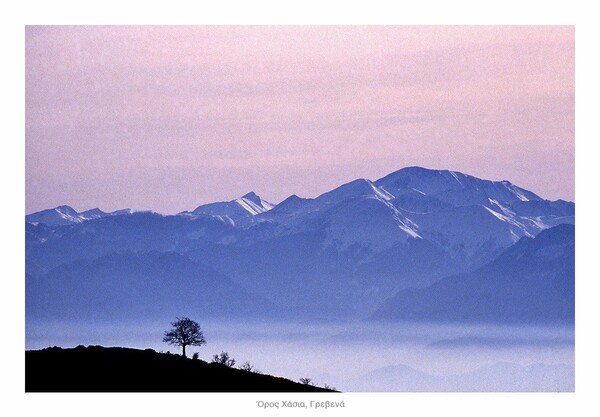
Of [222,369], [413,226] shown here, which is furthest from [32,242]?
[413,226]

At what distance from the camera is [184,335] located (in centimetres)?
5903

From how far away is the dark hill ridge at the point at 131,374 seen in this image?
52.5 m

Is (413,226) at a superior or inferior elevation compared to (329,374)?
superior

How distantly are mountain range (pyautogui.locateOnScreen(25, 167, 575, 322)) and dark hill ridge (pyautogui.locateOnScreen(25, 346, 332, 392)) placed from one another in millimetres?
12637

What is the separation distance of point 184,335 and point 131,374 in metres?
5.96

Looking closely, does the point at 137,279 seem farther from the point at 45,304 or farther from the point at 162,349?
the point at 162,349

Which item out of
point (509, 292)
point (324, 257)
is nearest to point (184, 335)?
point (324, 257)

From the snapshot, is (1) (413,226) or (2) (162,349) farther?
(1) (413,226)

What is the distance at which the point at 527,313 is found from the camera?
84.0m

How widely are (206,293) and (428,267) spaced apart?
23128mm

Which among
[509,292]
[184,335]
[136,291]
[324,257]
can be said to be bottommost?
[184,335]

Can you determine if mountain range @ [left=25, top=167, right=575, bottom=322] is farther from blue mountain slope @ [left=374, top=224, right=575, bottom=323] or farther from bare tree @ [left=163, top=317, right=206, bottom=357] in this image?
bare tree @ [left=163, top=317, right=206, bottom=357]

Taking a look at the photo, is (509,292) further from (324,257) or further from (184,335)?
(184,335)

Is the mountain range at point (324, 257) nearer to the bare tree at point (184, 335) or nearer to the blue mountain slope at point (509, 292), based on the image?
the blue mountain slope at point (509, 292)
